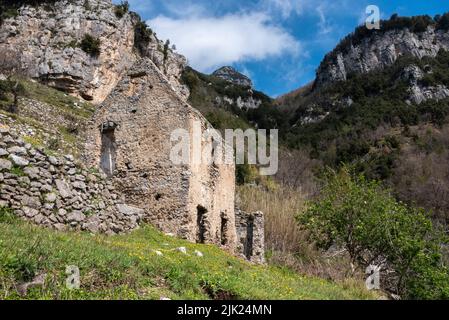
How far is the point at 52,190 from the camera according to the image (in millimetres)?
10711

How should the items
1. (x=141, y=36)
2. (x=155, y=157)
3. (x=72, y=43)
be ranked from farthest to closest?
(x=141, y=36), (x=72, y=43), (x=155, y=157)

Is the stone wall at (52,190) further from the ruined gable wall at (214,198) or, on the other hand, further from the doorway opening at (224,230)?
the doorway opening at (224,230)

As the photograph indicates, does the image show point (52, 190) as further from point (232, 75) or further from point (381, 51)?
point (232, 75)

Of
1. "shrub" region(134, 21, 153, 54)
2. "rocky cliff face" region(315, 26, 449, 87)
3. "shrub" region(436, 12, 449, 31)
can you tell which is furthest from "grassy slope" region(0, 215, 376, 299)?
"shrub" region(436, 12, 449, 31)

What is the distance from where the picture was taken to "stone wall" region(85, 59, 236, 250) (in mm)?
14484

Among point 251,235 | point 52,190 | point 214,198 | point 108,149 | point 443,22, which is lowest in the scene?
point 251,235

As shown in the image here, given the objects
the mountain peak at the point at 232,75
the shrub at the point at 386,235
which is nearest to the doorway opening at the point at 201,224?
the shrub at the point at 386,235

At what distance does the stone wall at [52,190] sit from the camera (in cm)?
991

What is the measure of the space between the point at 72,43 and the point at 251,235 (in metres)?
33.1

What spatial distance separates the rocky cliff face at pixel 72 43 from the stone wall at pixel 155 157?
83.7 feet

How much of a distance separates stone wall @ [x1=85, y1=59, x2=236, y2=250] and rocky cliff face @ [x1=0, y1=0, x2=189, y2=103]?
25506 millimetres

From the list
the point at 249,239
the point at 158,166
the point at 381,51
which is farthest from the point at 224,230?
the point at 381,51
